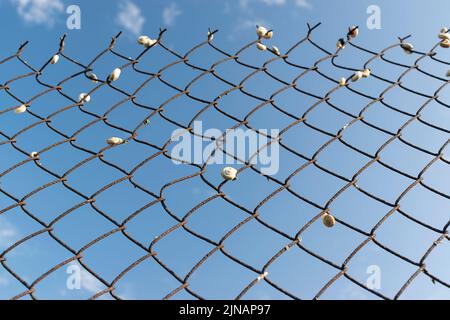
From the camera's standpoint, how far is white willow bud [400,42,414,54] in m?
2.82

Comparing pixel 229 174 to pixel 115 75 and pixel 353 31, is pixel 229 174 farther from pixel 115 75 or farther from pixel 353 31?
pixel 353 31

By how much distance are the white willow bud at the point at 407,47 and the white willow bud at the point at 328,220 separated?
132 centimetres

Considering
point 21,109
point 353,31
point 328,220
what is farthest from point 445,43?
point 21,109

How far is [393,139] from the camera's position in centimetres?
229

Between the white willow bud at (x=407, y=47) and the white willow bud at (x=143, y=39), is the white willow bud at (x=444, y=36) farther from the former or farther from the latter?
the white willow bud at (x=143, y=39)

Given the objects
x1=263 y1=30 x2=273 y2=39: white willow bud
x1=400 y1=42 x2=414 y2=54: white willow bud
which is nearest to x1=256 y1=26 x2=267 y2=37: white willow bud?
x1=263 y1=30 x2=273 y2=39: white willow bud

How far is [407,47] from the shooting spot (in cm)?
282

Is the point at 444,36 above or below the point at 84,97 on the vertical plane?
above

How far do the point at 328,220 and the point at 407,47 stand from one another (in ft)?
4.41

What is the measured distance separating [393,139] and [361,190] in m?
0.41

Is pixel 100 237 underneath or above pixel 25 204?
underneath
